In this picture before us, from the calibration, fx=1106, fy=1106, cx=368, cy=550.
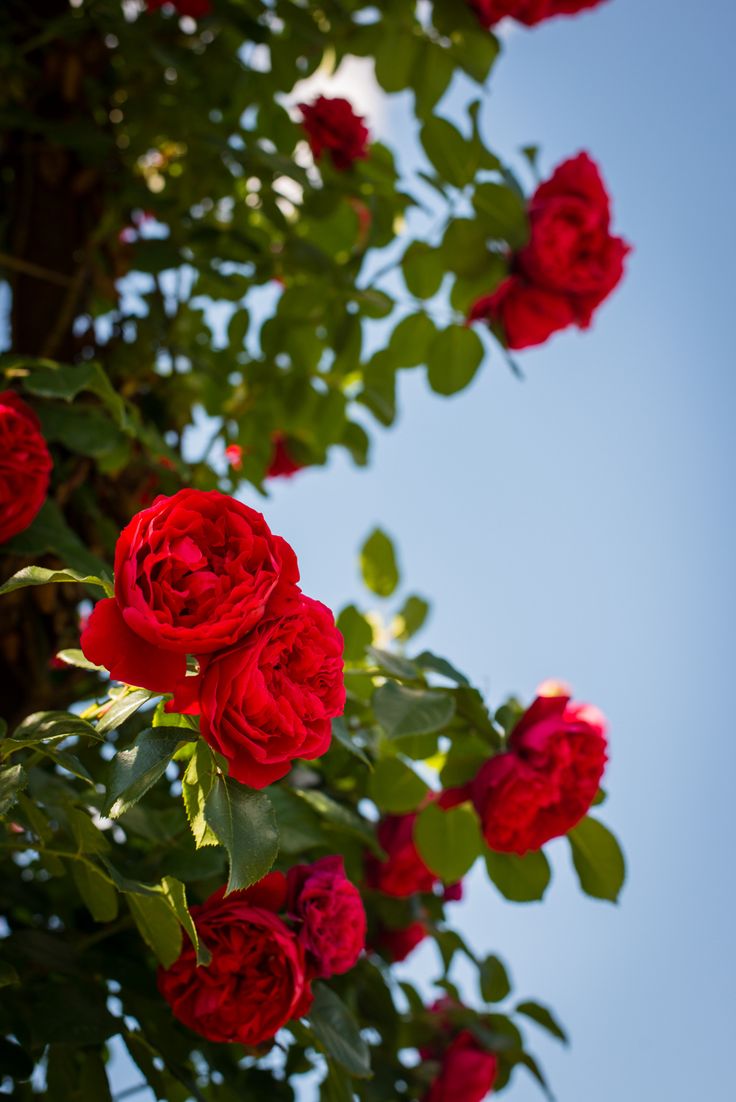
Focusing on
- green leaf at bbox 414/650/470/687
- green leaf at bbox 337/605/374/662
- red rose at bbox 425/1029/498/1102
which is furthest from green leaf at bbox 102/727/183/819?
red rose at bbox 425/1029/498/1102

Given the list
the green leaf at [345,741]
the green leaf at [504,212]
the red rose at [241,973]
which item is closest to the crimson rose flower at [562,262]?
the green leaf at [504,212]

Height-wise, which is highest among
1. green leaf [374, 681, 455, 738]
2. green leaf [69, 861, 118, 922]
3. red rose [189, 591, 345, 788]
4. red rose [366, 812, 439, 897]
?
red rose [189, 591, 345, 788]

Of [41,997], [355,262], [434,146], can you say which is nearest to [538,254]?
[434,146]

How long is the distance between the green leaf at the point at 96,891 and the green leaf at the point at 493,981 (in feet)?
1.78

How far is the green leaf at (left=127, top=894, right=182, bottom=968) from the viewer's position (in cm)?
63

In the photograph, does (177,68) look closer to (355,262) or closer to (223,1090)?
(355,262)

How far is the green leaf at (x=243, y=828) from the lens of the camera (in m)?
0.51

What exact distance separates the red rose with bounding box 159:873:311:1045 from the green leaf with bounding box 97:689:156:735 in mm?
158

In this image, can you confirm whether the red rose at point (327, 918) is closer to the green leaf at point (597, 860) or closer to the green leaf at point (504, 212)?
the green leaf at point (597, 860)

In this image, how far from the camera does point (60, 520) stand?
0.88 metres

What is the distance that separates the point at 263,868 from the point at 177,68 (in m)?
0.97

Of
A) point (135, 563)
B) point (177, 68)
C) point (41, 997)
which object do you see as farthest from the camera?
point (177, 68)

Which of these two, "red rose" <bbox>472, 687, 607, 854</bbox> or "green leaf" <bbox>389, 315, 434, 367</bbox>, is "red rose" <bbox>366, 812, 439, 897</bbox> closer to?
"red rose" <bbox>472, 687, 607, 854</bbox>

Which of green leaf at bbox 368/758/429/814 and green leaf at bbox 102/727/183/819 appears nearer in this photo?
green leaf at bbox 102/727/183/819
